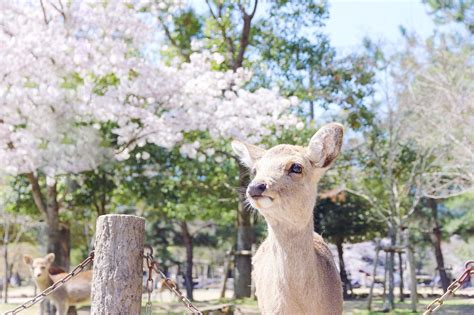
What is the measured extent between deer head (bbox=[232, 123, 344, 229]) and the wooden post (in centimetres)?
84

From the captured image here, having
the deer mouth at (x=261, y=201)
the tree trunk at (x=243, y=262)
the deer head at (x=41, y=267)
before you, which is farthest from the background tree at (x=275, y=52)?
the deer mouth at (x=261, y=201)

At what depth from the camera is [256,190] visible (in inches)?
109

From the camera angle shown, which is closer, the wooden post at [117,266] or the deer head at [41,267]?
the wooden post at [117,266]

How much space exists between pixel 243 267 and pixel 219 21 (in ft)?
21.9

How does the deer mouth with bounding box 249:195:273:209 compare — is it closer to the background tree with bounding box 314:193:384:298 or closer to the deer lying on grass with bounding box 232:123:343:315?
the deer lying on grass with bounding box 232:123:343:315

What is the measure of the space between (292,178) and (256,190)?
257 millimetres

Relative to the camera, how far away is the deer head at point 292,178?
2.81 meters

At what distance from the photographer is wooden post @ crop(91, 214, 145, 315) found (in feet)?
11.0

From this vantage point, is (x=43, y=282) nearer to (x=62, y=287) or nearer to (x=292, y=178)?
(x=62, y=287)

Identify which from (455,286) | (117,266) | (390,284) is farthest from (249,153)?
(390,284)

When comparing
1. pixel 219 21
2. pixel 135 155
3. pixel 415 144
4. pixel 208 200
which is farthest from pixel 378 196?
pixel 135 155

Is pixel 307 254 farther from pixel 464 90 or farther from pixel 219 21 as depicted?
pixel 219 21

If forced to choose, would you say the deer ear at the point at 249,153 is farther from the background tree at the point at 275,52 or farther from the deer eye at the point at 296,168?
the background tree at the point at 275,52

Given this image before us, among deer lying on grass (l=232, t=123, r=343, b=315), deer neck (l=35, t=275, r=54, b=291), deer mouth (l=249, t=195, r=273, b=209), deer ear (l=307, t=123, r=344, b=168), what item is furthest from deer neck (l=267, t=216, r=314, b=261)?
deer neck (l=35, t=275, r=54, b=291)
